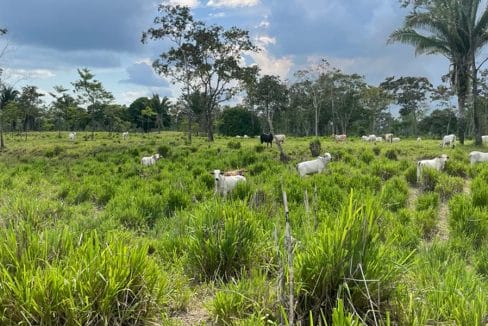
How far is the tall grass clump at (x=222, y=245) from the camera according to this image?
3.69m

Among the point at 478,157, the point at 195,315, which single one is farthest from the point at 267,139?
the point at 195,315

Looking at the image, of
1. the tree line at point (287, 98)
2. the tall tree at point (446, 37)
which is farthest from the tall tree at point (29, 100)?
the tall tree at point (446, 37)

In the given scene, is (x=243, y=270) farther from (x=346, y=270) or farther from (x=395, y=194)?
(x=395, y=194)

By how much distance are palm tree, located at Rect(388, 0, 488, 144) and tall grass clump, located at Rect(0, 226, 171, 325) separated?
21.3m

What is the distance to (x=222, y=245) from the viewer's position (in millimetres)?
3693

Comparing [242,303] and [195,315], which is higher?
[242,303]

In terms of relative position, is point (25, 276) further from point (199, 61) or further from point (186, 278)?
point (199, 61)

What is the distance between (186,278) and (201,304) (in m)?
0.40

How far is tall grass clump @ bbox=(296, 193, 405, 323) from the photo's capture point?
2.76 m

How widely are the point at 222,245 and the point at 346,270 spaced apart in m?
1.31

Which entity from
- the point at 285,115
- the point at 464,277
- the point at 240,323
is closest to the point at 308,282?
the point at 240,323

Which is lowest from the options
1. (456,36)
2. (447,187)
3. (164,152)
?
(447,187)

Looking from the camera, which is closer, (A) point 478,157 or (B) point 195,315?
(B) point 195,315

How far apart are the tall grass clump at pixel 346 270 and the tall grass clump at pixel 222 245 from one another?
2.93ft
